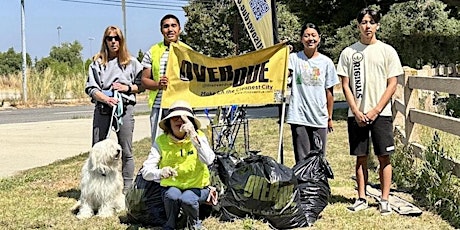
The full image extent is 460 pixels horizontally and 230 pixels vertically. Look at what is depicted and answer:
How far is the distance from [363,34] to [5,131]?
1231cm

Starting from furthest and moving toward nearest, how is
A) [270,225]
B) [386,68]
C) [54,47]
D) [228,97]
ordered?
[54,47], [228,97], [386,68], [270,225]

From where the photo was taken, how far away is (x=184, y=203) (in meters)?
4.88

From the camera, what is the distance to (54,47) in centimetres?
7056

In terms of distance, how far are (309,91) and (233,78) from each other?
2.55 ft

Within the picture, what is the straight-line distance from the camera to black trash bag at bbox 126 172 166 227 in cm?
526

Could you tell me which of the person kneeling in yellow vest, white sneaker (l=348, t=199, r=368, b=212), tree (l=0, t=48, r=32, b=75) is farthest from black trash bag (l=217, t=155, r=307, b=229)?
tree (l=0, t=48, r=32, b=75)

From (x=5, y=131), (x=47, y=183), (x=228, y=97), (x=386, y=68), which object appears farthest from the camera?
(x=5, y=131)

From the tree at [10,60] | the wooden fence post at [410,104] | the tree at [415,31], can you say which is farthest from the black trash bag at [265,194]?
the tree at [10,60]

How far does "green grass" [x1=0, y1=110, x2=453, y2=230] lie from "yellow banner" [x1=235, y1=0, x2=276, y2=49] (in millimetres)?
1877

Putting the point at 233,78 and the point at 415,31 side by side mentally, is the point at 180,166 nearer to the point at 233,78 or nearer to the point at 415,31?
the point at 233,78

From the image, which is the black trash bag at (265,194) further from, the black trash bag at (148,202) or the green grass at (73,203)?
the black trash bag at (148,202)

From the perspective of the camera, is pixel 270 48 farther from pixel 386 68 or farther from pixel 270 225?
pixel 270 225

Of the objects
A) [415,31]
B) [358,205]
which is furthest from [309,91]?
[415,31]

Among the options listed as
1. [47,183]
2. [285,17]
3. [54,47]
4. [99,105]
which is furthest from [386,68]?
[54,47]
